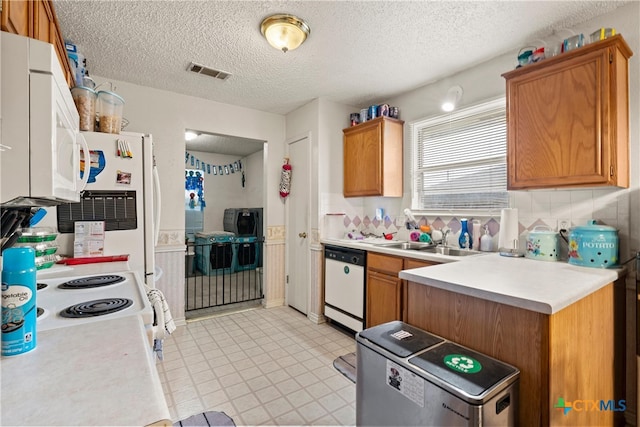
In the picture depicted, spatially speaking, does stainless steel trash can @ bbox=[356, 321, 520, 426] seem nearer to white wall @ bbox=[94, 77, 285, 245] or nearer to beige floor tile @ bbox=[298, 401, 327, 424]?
Result: beige floor tile @ bbox=[298, 401, 327, 424]

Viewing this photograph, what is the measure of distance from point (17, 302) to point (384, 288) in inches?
89.9

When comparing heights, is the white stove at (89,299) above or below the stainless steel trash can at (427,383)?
above

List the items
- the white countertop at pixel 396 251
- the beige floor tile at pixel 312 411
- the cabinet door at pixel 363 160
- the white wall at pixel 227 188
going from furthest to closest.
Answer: the white wall at pixel 227 188 → the cabinet door at pixel 363 160 → the white countertop at pixel 396 251 → the beige floor tile at pixel 312 411

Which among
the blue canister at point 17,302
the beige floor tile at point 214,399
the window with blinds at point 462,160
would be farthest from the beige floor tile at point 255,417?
the window with blinds at point 462,160

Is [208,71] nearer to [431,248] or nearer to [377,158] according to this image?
[377,158]

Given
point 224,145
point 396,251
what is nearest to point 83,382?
point 396,251

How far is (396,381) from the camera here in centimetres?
117

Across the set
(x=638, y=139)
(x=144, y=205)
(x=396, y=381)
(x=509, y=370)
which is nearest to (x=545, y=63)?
(x=638, y=139)

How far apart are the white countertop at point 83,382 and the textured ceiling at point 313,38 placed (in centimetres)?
189

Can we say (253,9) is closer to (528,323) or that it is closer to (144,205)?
(144,205)

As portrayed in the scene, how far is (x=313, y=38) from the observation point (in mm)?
2135

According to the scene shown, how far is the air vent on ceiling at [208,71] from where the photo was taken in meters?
2.56

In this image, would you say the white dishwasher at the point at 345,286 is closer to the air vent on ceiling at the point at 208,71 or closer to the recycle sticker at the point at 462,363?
the recycle sticker at the point at 462,363

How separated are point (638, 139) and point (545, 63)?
69cm
